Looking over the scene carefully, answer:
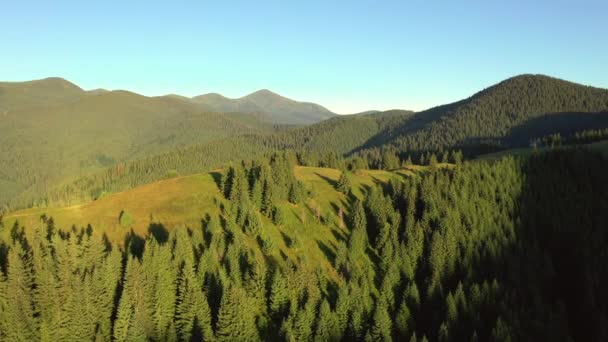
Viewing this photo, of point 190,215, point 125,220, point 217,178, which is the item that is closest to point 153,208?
point 125,220

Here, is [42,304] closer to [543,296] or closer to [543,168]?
[543,296]

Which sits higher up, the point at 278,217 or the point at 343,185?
the point at 343,185

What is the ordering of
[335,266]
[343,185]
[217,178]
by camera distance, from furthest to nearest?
[343,185] → [217,178] → [335,266]

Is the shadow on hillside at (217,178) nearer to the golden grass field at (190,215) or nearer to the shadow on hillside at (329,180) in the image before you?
the golden grass field at (190,215)

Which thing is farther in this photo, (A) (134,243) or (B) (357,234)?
(B) (357,234)

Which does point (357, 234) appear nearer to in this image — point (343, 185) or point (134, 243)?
point (343, 185)

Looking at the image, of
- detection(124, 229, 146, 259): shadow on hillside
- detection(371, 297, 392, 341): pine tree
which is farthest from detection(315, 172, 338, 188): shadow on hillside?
detection(371, 297, 392, 341): pine tree

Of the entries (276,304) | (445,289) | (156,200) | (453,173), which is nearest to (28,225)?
(156,200)

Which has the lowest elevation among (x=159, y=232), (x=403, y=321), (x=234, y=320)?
(x=403, y=321)

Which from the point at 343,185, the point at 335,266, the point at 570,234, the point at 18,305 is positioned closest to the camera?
the point at 18,305
